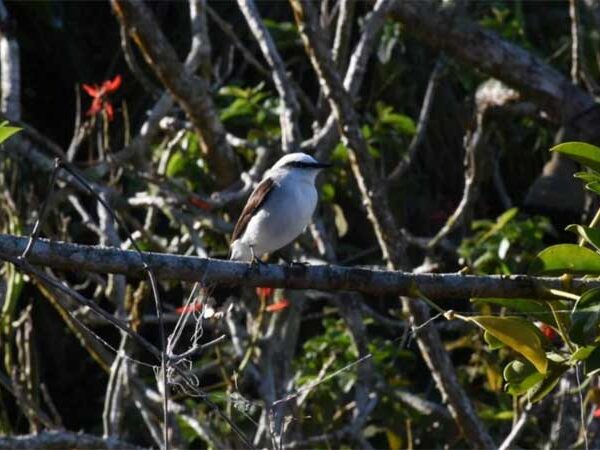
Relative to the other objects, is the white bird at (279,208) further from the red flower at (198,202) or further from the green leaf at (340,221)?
the green leaf at (340,221)

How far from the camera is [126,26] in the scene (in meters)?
5.13

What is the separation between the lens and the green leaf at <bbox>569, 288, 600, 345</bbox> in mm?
2340

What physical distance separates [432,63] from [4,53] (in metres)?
2.69

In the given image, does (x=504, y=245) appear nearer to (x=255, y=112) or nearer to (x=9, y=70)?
(x=255, y=112)

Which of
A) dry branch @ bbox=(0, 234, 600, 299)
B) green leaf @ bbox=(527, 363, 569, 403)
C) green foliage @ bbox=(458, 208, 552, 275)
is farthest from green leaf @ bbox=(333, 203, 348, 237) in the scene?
green leaf @ bbox=(527, 363, 569, 403)

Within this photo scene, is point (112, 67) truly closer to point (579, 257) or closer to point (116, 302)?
point (116, 302)

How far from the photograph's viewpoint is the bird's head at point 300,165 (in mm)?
4734

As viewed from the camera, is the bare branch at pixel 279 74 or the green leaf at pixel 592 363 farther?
the bare branch at pixel 279 74

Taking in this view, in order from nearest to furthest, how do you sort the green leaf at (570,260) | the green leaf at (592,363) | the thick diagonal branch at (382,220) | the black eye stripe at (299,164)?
the green leaf at (592,363)
the green leaf at (570,260)
the thick diagonal branch at (382,220)
the black eye stripe at (299,164)

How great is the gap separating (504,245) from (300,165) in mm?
996

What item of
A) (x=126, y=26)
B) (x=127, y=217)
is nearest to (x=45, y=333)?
(x=127, y=217)

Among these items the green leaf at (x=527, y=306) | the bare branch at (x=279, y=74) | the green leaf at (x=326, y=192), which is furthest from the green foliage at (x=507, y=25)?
the green leaf at (x=527, y=306)

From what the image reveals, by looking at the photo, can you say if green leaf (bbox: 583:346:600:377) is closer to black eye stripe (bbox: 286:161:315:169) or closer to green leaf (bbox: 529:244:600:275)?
green leaf (bbox: 529:244:600:275)

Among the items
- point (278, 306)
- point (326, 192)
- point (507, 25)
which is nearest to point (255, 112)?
point (326, 192)
